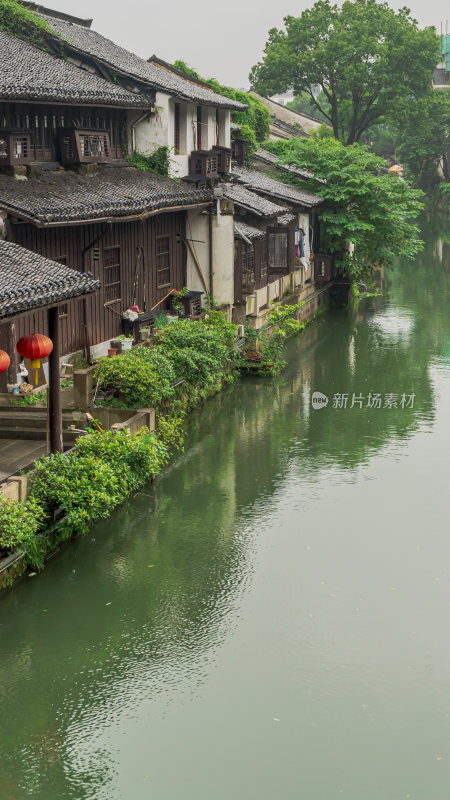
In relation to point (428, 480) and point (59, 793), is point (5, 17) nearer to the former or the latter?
point (428, 480)

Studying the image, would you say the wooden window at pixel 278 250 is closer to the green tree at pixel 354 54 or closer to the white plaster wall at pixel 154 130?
the white plaster wall at pixel 154 130

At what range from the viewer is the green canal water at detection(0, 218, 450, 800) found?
371 inches

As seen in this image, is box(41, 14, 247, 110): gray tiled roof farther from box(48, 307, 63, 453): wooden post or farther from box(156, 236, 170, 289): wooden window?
box(48, 307, 63, 453): wooden post

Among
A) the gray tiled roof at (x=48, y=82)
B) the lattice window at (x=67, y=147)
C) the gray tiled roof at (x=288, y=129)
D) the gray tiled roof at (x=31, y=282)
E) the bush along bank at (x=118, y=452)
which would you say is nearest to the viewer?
the gray tiled roof at (x=31, y=282)

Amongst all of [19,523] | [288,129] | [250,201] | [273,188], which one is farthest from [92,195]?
[288,129]

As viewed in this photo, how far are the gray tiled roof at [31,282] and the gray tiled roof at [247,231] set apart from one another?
48.6 feet

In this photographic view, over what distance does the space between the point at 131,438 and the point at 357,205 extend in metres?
24.6

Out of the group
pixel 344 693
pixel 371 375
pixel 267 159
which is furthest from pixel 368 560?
pixel 267 159

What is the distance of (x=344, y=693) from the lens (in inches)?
420

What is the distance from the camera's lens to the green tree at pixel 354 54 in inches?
2212

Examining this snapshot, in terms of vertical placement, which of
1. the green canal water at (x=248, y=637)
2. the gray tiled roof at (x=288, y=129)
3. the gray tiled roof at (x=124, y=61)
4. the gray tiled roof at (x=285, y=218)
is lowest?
the green canal water at (x=248, y=637)

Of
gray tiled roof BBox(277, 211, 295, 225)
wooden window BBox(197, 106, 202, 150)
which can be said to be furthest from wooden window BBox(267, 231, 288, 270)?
wooden window BBox(197, 106, 202, 150)

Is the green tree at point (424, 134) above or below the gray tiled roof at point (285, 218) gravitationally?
above

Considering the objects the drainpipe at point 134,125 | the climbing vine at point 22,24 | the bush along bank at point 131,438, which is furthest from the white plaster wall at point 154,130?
the bush along bank at point 131,438
